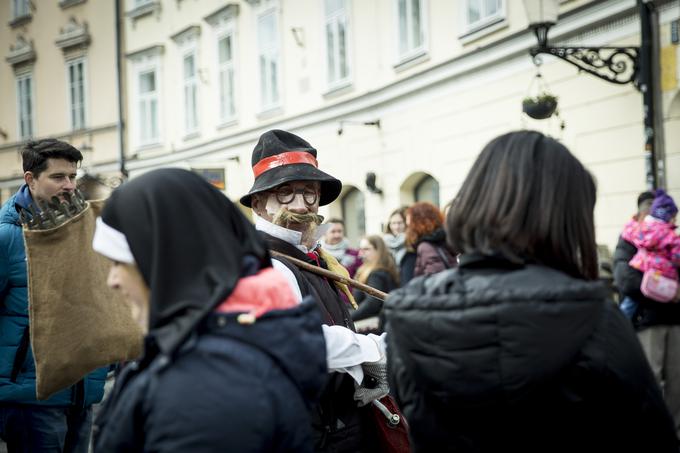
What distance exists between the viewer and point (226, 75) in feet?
61.1

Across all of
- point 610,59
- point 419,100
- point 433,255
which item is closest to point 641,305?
point 433,255

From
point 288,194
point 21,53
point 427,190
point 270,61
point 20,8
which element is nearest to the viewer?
point 288,194

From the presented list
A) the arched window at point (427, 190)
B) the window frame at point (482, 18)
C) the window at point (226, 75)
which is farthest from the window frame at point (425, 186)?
the window at point (226, 75)

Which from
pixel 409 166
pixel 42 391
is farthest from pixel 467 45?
pixel 42 391

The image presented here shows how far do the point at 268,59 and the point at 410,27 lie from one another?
4.97m

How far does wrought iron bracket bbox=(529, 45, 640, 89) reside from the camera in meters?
8.14

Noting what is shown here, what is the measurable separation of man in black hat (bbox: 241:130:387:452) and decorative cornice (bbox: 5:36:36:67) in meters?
23.8

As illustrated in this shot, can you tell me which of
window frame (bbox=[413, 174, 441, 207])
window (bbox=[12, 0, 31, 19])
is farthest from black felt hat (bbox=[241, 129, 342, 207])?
window (bbox=[12, 0, 31, 19])

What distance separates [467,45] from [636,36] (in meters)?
3.16

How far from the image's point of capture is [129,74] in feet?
72.3

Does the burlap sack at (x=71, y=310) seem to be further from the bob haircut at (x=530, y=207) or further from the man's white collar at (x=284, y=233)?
the bob haircut at (x=530, y=207)

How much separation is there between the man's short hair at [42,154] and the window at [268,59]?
1314 centimetres

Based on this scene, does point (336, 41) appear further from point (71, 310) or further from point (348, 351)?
point (348, 351)

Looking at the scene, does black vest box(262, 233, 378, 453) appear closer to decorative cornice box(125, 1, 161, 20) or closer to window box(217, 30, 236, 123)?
window box(217, 30, 236, 123)
